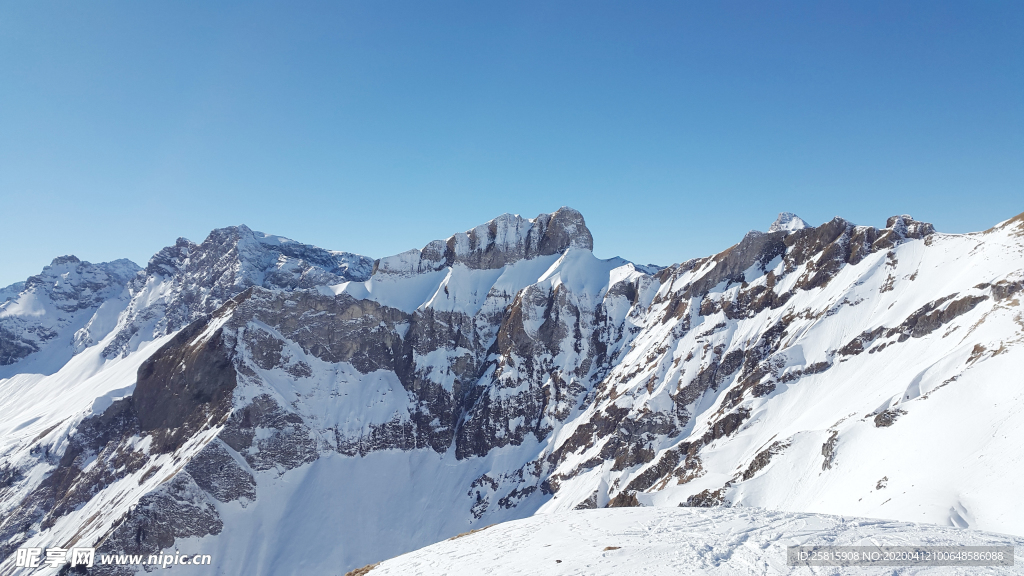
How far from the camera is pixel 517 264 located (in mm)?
172750

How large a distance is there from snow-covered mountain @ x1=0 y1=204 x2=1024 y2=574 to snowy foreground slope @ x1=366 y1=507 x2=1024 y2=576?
1136 inches

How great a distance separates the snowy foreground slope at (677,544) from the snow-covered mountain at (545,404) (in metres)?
28.8

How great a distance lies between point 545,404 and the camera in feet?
437

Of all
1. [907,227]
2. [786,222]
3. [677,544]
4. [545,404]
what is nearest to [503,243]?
[545,404]

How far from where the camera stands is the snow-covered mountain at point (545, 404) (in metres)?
64.5

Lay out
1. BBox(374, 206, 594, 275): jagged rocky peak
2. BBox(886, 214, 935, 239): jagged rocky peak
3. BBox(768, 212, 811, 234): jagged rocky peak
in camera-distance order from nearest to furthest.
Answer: BBox(886, 214, 935, 239): jagged rocky peak, BBox(768, 212, 811, 234): jagged rocky peak, BBox(374, 206, 594, 275): jagged rocky peak

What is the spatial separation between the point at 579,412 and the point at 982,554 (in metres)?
110

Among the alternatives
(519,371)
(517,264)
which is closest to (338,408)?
(519,371)

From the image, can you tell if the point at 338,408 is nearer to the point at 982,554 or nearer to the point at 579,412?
the point at 579,412

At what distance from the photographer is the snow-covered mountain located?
64.5m

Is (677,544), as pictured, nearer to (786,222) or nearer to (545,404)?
(545,404)

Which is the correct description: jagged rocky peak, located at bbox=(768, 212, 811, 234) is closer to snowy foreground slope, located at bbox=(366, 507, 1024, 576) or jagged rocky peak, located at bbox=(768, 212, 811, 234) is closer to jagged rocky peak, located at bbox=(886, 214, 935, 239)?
jagged rocky peak, located at bbox=(886, 214, 935, 239)

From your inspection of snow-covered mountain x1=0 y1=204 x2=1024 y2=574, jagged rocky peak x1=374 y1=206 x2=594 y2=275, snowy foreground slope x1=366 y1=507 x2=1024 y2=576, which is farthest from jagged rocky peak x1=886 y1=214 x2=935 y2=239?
snowy foreground slope x1=366 y1=507 x2=1024 y2=576

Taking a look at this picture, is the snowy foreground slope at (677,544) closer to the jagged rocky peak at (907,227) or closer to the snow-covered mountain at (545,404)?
the snow-covered mountain at (545,404)
